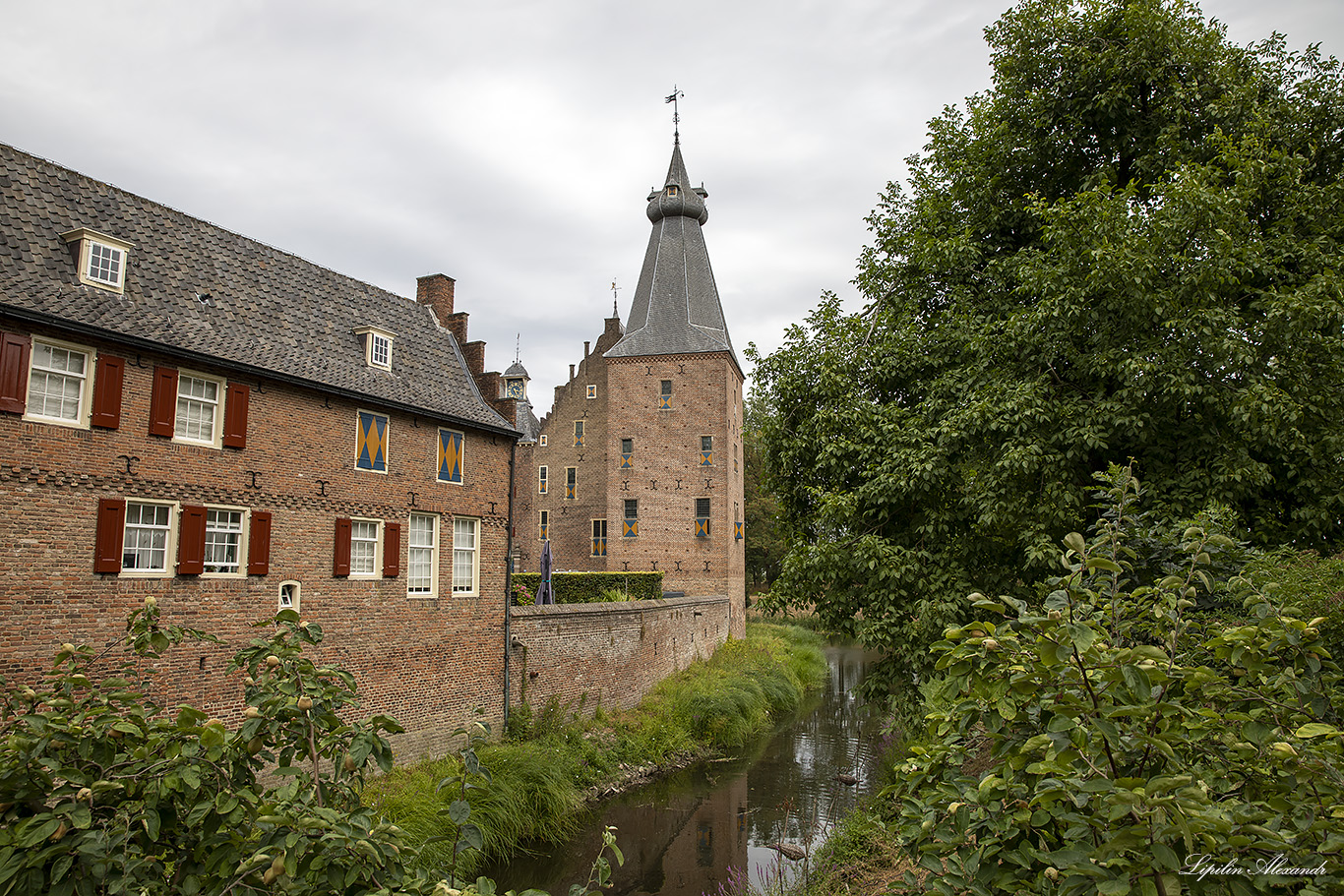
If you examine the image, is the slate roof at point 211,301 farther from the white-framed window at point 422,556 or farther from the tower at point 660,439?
the tower at point 660,439

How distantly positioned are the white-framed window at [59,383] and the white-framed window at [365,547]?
429 centimetres

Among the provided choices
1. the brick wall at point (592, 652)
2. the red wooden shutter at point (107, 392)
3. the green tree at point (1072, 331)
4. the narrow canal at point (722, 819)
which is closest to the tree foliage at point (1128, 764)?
the green tree at point (1072, 331)

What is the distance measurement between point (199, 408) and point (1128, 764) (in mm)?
12017

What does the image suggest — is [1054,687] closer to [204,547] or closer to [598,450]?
[204,547]

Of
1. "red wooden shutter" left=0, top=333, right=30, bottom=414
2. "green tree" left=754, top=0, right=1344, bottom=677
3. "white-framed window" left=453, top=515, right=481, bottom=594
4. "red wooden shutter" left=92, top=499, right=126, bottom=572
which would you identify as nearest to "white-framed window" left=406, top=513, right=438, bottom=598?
"white-framed window" left=453, top=515, right=481, bottom=594

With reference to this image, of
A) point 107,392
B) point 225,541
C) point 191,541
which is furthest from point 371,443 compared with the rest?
point 107,392

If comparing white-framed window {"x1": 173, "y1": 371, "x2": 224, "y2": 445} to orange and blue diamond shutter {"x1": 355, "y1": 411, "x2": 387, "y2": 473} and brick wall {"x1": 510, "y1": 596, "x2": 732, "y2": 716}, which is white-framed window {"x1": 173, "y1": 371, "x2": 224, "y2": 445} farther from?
brick wall {"x1": 510, "y1": 596, "x2": 732, "y2": 716}

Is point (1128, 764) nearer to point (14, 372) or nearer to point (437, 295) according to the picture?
point (14, 372)

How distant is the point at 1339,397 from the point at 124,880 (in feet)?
34.9

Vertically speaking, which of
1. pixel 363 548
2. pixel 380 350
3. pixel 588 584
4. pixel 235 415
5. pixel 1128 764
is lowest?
pixel 588 584

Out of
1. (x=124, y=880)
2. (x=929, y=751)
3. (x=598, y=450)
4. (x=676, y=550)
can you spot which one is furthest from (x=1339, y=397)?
(x=598, y=450)

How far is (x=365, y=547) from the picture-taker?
13219 millimetres

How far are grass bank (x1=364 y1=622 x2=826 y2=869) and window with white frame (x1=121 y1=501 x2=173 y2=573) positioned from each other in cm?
456

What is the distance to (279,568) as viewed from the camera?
1170 cm
